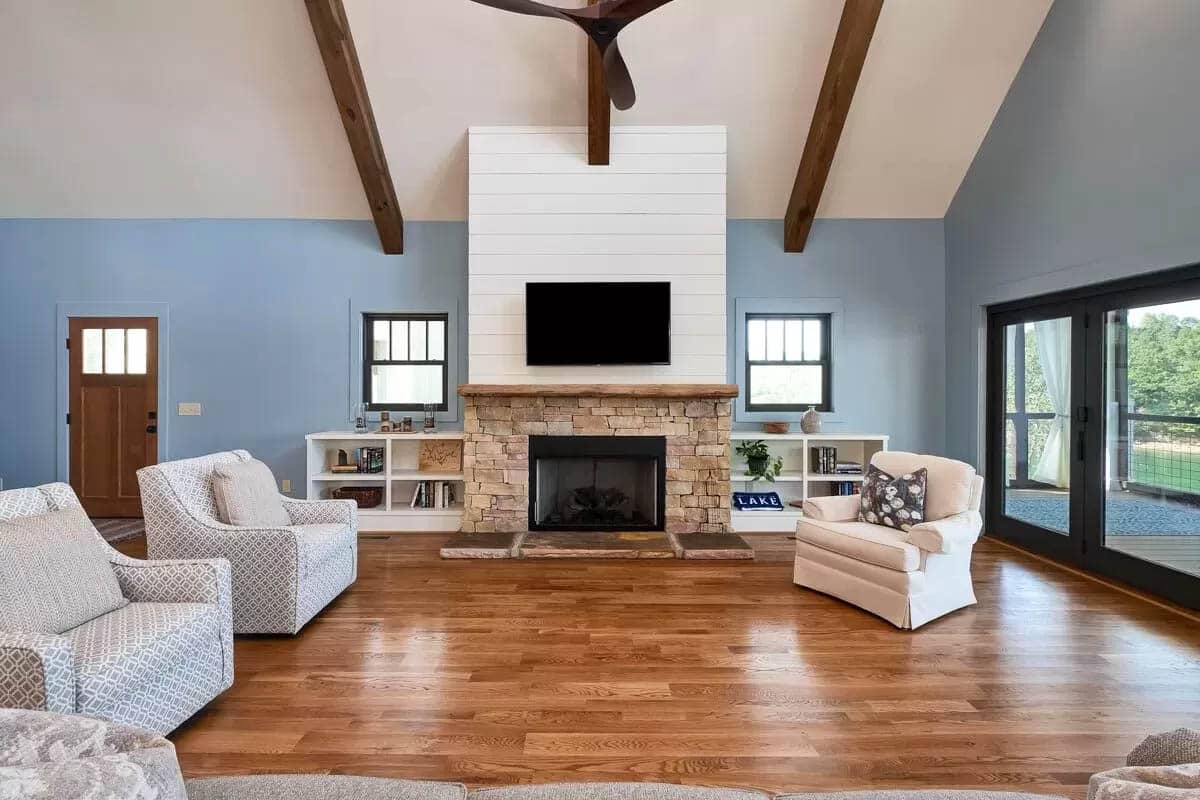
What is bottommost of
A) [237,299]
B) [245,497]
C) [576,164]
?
[245,497]

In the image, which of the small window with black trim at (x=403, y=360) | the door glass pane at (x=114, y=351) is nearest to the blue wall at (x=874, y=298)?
the small window with black trim at (x=403, y=360)

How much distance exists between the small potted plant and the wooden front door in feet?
17.8

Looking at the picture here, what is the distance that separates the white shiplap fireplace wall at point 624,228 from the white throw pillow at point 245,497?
2013mm

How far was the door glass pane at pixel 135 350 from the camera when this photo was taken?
229 inches

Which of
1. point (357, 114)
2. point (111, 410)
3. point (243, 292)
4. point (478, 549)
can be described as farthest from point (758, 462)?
point (111, 410)

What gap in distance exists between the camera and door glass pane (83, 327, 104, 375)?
19.1 ft

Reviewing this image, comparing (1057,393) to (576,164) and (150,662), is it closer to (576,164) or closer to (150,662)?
(576,164)

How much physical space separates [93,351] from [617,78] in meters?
5.51

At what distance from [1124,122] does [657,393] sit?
3.43 meters

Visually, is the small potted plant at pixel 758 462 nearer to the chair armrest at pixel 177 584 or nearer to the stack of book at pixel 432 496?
the stack of book at pixel 432 496

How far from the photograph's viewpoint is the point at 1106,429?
164 inches

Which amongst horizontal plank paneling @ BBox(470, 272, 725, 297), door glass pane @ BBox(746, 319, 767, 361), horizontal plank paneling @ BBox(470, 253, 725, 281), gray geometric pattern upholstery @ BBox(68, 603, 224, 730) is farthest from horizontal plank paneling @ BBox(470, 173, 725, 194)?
gray geometric pattern upholstery @ BBox(68, 603, 224, 730)

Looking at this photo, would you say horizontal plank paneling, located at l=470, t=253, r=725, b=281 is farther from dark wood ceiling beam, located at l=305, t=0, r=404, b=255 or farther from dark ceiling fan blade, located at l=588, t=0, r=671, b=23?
dark ceiling fan blade, located at l=588, t=0, r=671, b=23

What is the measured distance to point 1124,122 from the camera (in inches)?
152
